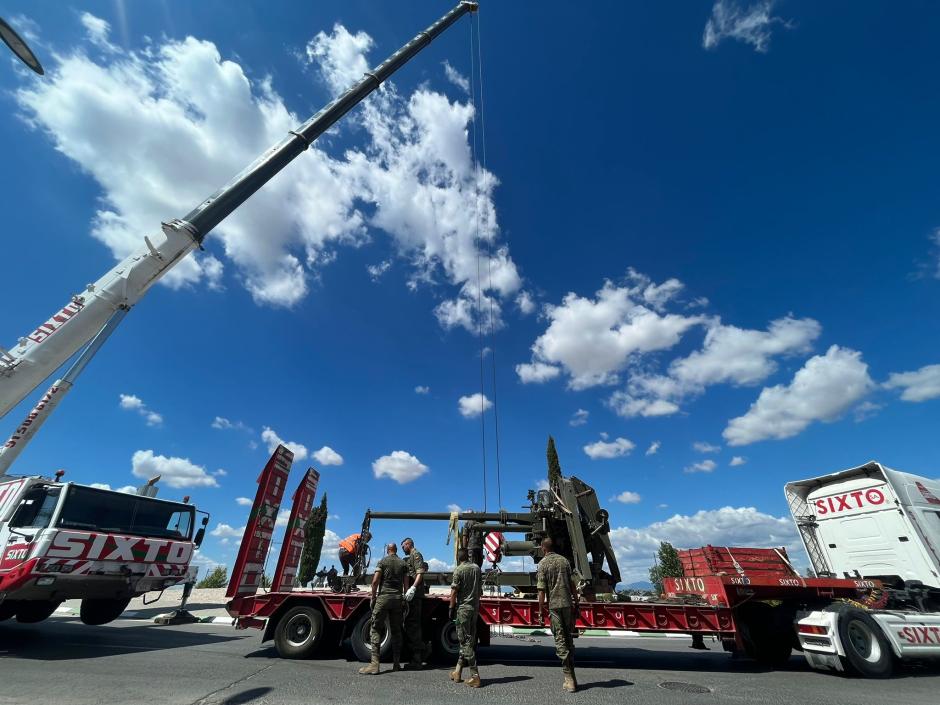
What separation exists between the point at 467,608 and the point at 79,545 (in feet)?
23.0

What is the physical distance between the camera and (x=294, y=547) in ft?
27.3

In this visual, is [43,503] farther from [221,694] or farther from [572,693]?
[572,693]

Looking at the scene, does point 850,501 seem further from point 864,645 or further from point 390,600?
point 390,600

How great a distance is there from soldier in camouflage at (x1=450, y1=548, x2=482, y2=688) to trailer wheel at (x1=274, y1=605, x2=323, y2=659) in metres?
2.59

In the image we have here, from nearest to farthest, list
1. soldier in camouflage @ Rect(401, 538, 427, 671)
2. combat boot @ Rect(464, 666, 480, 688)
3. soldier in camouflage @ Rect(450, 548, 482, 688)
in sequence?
combat boot @ Rect(464, 666, 480, 688)
soldier in camouflage @ Rect(450, 548, 482, 688)
soldier in camouflage @ Rect(401, 538, 427, 671)

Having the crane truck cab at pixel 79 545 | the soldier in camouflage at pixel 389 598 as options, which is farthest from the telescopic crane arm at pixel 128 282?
the soldier in camouflage at pixel 389 598

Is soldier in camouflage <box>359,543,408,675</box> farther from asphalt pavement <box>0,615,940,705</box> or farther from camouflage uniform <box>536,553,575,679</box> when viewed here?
camouflage uniform <box>536,553,575,679</box>

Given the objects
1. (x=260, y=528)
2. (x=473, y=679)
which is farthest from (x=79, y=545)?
(x=473, y=679)

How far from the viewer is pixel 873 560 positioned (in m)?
8.00

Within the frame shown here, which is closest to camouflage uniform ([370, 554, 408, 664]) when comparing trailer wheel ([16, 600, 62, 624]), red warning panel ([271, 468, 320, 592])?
red warning panel ([271, 468, 320, 592])

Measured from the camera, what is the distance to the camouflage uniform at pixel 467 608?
5.79m

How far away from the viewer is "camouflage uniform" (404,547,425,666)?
6.71m

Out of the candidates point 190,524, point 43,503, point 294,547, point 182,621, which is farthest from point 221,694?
point 182,621

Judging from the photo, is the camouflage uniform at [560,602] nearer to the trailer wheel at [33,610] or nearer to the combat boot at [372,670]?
the combat boot at [372,670]
